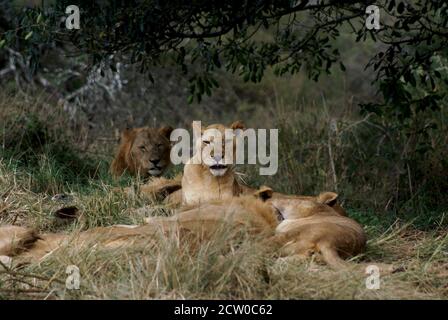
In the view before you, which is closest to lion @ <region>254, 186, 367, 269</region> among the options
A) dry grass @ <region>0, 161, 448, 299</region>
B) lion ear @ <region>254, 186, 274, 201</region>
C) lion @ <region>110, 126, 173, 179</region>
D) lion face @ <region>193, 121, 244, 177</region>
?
lion ear @ <region>254, 186, 274, 201</region>

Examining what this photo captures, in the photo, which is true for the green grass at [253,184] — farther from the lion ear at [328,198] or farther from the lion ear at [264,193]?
the lion ear at [264,193]

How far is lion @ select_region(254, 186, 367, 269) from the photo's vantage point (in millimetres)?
6020

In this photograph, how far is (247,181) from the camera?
9398 mm

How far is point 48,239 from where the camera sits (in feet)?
19.8

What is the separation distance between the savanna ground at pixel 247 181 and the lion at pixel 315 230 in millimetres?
158

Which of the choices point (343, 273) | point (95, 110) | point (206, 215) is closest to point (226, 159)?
point (206, 215)

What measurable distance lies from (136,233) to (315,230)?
117 centimetres

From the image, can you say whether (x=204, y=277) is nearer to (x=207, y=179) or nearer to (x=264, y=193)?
(x=264, y=193)

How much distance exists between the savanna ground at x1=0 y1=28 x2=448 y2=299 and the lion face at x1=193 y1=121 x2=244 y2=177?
1.66ft

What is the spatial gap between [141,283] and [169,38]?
120 inches

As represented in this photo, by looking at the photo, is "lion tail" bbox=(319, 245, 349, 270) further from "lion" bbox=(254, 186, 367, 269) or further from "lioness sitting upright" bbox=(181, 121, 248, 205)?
"lioness sitting upright" bbox=(181, 121, 248, 205)

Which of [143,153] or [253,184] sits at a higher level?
[143,153]

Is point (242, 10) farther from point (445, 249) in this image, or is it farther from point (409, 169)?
point (409, 169)

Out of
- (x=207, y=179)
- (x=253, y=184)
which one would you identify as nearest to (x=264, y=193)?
(x=207, y=179)
